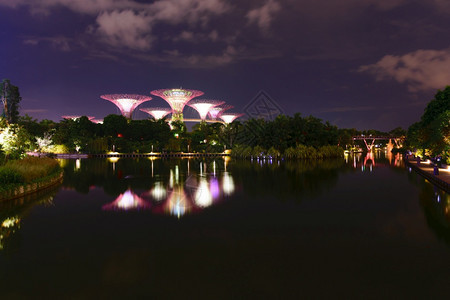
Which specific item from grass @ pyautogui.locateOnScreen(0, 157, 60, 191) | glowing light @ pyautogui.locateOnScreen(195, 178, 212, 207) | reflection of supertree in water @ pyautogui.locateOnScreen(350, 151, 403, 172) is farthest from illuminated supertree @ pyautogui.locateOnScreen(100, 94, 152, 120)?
glowing light @ pyautogui.locateOnScreen(195, 178, 212, 207)

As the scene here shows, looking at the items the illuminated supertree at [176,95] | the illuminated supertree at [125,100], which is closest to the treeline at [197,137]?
the illuminated supertree at [176,95]

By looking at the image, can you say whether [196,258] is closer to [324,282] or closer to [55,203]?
[324,282]

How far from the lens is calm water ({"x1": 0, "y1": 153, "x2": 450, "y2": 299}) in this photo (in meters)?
5.50

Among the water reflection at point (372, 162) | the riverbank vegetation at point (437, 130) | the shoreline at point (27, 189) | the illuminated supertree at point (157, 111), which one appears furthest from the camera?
the illuminated supertree at point (157, 111)

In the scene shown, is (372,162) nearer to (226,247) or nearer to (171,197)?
(171,197)

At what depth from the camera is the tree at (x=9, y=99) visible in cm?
4941

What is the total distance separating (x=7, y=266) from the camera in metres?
6.39

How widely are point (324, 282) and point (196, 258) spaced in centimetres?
256

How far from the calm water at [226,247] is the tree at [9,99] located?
1778 inches

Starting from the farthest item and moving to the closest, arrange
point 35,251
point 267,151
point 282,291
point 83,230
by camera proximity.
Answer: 1. point 267,151
2. point 83,230
3. point 35,251
4. point 282,291

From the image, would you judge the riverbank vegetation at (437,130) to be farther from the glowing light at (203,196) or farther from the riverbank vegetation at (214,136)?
the glowing light at (203,196)

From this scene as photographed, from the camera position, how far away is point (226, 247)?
7.45m

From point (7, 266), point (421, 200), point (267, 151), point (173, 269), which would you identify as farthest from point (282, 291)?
point (267, 151)

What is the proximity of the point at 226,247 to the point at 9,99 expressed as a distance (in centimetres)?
5467
